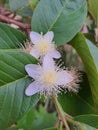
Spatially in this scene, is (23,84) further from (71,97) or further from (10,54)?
(71,97)

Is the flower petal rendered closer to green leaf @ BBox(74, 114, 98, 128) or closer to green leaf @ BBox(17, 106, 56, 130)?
green leaf @ BBox(74, 114, 98, 128)

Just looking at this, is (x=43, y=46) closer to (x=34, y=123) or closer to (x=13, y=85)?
(x=13, y=85)

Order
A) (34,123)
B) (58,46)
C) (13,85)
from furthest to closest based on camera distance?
(34,123), (58,46), (13,85)

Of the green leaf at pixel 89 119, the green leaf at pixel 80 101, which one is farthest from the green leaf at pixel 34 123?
the green leaf at pixel 89 119

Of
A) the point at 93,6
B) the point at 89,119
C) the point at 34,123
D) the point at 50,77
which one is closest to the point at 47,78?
the point at 50,77

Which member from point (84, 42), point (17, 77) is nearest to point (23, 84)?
point (17, 77)

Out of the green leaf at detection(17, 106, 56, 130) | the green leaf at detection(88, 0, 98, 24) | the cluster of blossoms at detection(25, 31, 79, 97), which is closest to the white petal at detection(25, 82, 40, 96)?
the cluster of blossoms at detection(25, 31, 79, 97)
